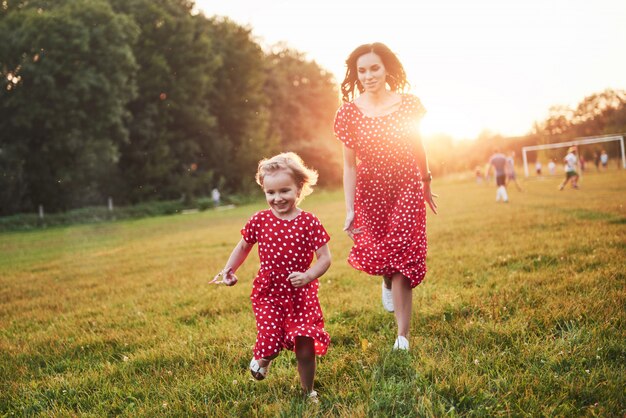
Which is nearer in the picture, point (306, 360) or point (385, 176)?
point (306, 360)

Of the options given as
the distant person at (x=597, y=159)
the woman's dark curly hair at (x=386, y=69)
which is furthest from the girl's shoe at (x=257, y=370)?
the distant person at (x=597, y=159)

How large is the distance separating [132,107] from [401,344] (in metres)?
39.9

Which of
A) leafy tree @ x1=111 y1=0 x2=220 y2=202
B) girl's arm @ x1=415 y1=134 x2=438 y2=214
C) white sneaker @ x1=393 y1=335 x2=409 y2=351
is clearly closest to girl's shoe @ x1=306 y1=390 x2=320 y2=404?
white sneaker @ x1=393 y1=335 x2=409 y2=351

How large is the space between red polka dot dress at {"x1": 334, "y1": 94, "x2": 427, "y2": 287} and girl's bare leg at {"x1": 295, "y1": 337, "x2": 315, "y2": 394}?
1155 millimetres

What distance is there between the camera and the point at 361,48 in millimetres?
4223

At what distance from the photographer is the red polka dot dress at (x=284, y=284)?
126 inches

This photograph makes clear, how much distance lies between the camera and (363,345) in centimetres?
402

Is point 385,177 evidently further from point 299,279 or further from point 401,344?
point 299,279

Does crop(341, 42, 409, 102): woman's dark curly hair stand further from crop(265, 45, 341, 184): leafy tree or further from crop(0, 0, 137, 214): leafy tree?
crop(265, 45, 341, 184): leafy tree

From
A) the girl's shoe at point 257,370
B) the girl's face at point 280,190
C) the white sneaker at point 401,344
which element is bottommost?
the white sneaker at point 401,344

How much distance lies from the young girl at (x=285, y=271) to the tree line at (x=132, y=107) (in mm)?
30364

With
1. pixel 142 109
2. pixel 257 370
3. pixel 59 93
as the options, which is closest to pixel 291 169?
pixel 257 370

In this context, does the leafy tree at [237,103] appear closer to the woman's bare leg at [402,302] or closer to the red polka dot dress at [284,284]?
the woman's bare leg at [402,302]

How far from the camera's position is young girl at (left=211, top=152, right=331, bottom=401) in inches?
125
